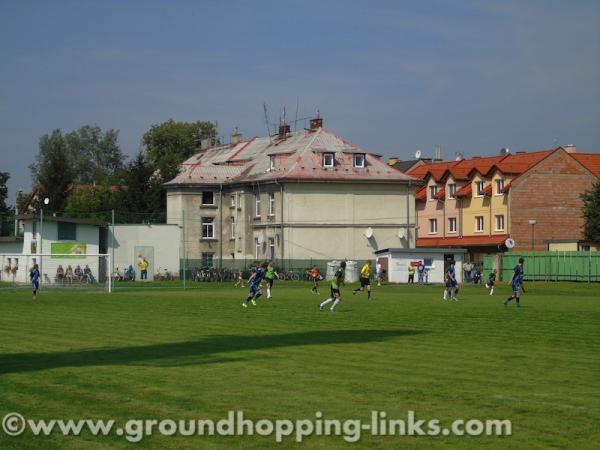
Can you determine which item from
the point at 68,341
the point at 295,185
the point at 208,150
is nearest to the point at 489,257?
the point at 295,185

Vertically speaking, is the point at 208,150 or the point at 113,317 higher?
the point at 208,150

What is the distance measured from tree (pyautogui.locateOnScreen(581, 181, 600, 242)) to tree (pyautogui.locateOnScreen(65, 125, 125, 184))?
79.0 meters

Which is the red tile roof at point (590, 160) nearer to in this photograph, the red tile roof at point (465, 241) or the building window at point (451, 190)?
the red tile roof at point (465, 241)

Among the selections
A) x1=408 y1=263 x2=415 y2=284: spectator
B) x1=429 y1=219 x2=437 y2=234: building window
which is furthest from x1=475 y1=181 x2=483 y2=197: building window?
x1=408 y1=263 x2=415 y2=284: spectator

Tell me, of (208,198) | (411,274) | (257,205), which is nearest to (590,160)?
(411,274)

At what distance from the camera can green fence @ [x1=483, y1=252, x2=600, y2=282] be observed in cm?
7788

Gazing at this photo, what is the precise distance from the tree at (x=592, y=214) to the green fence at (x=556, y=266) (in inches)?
248

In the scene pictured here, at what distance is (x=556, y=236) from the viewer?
94875mm

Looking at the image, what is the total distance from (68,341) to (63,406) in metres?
10.9

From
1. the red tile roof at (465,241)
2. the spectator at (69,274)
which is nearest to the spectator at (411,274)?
the red tile roof at (465,241)

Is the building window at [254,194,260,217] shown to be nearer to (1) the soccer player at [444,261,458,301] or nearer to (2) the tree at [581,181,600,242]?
(2) the tree at [581,181,600,242]

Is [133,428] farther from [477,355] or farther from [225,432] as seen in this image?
[477,355]

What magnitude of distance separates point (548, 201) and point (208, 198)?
30.1m

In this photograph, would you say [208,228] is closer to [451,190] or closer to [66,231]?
[451,190]
